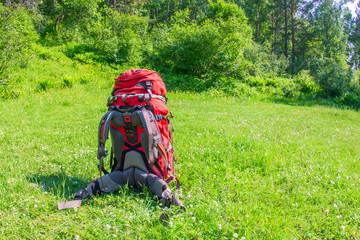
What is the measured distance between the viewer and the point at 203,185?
10.5 feet

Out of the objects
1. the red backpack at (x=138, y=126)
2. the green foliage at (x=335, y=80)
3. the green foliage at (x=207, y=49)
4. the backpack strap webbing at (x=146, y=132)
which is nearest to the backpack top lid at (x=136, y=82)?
the red backpack at (x=138, y=126)

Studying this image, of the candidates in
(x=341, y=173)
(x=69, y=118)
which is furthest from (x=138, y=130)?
(x=69, y=118)

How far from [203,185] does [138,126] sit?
1.08 meters

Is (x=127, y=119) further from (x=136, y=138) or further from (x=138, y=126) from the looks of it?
(x=136, y=138)

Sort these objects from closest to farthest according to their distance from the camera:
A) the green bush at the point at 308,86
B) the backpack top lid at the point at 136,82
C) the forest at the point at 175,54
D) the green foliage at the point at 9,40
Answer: the backpack top lid at the point at 136,82 < the green foliage at the point at 9,40 < the forest at the point at 175,54 < the green bush at the point at 308,86

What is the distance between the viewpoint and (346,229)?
2.53 metres

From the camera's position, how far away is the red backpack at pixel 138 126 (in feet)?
9.45

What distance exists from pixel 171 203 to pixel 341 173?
2603mm

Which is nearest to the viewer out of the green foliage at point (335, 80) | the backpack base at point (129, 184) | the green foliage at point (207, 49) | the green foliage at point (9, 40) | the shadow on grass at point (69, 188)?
the backpack base at point (129, 184)

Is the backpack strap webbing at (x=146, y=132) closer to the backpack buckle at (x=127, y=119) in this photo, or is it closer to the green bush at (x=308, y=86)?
the backpack buckle at (x=127, y=119)

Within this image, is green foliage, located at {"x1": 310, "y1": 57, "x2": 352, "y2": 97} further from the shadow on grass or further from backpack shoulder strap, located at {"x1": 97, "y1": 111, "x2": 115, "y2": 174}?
backpack shoulder strap, located at {"x1": 97, "y1": 111, "x2": 115, "y2": 174}

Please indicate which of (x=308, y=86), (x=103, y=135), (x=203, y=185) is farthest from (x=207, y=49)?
(x=103, y=135)

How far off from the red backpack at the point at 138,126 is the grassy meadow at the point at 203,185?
0.36 m

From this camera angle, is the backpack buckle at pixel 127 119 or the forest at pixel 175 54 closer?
the backpack buckle at pixel 127 119
